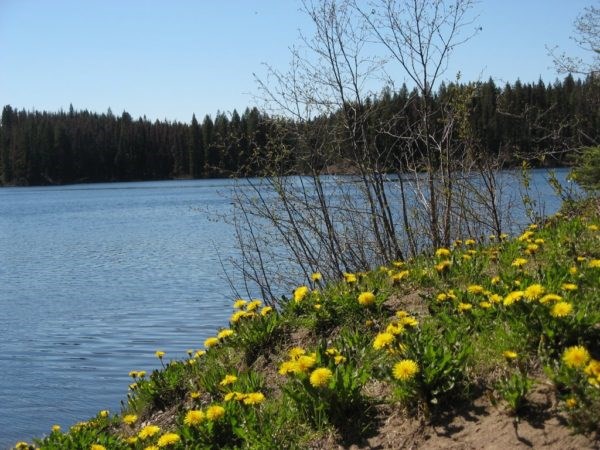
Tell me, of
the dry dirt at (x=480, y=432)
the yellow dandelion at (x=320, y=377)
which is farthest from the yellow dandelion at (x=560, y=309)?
the yellow dandelion at (x=320, y=377)

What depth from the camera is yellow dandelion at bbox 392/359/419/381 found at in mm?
3766

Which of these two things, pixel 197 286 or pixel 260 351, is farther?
pixel 197 286

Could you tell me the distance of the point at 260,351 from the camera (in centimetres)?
571

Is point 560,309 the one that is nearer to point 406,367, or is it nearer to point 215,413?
point 406,367

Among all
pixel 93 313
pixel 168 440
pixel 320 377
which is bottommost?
pixel 93 313

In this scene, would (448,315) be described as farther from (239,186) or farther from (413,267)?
(239,186)

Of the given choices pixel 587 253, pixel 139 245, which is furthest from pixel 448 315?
pixel 139 245

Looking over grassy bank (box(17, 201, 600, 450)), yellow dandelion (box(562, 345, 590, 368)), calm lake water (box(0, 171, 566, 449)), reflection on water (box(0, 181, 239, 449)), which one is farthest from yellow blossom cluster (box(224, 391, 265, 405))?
calm lake water (box(0, 171, 566, 449))

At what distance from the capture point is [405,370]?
378 cm

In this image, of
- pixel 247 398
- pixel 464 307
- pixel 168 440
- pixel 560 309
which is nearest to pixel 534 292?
pixel 560 309

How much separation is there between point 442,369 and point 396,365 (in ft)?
0.83

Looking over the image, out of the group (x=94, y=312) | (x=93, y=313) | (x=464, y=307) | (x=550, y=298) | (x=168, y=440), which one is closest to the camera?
(x=550, y=298)

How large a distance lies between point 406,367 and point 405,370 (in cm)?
2

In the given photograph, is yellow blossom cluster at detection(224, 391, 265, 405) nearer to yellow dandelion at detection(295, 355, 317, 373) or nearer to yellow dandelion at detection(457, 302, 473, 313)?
yellow dandelion at detection(295, 355, 317, 373)
